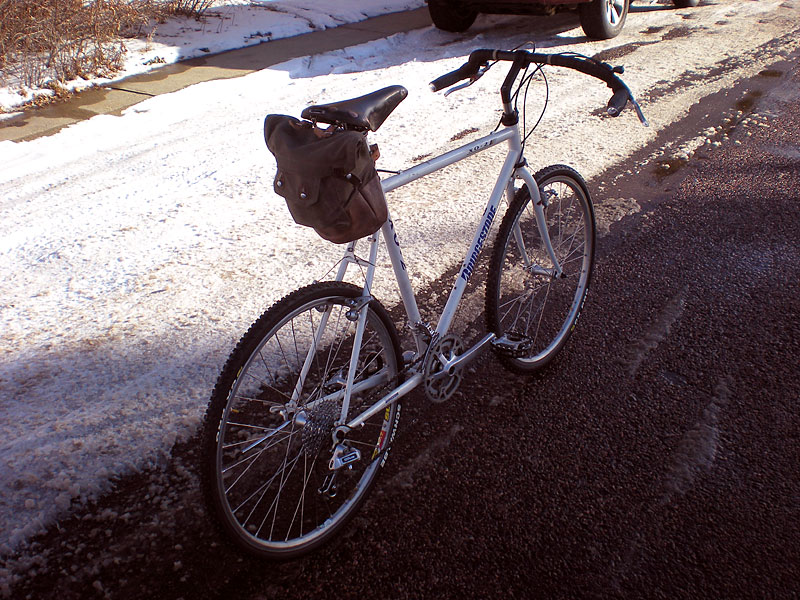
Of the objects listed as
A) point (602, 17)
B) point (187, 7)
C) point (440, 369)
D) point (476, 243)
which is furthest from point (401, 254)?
point (187, 7)

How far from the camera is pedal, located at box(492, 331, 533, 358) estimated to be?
277 cm

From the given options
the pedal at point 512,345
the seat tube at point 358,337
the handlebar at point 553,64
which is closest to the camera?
→ the seat tube at point 358,337

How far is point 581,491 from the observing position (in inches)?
97.0

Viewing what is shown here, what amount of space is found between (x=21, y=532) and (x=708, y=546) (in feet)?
7.91

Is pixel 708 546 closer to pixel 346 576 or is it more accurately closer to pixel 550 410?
pixel 550 410

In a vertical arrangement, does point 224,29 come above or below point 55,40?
below

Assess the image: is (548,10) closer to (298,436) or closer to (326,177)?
(326,177)

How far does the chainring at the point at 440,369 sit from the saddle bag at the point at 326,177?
719mm

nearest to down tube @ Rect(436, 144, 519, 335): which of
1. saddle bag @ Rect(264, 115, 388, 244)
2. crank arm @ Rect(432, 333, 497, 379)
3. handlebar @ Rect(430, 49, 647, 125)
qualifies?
crank arm @ Rect(432, 333, 497, 379)

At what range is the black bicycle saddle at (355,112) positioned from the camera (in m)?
1.87

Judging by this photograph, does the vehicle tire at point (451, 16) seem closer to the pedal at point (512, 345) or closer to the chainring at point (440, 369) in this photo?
the pedal at point (512, 345)

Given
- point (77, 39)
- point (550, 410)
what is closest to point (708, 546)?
point (550, 410)

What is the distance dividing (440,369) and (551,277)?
2.80 ft

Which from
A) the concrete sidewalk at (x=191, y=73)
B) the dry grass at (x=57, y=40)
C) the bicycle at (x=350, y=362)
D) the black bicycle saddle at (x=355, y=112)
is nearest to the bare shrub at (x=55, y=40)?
the dry grass at (x=57, y=40)
